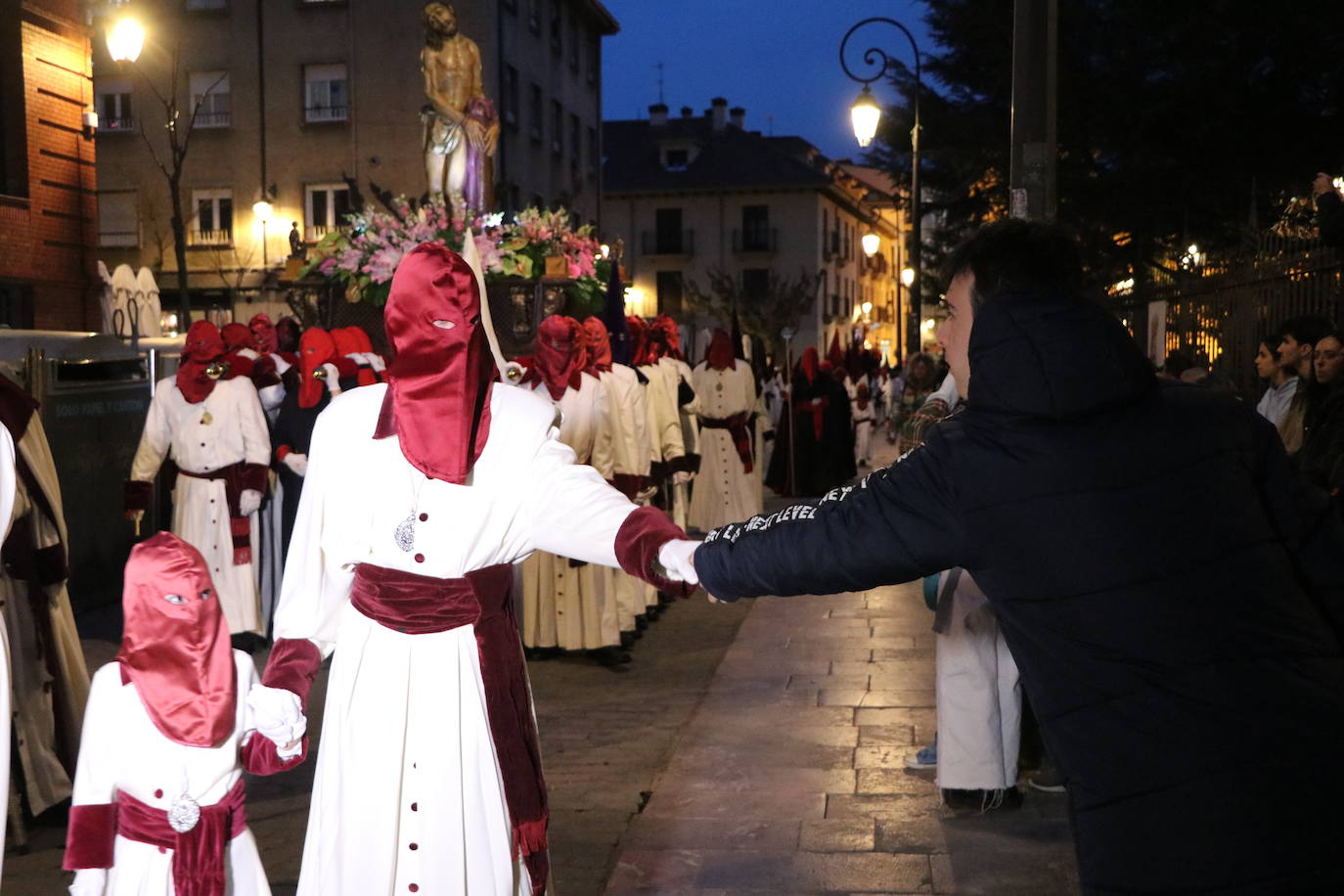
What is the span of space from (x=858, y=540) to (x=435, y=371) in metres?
1.46

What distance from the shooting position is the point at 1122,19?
63.9ft

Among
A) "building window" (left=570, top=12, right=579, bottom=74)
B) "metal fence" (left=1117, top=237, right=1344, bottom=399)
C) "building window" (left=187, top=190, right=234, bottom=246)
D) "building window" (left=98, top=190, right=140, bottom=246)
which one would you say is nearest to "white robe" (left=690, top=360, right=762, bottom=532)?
"metal fence" (left=1117, top=237, right=1344, bottom=399)

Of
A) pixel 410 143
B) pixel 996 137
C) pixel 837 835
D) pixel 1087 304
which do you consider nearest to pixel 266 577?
pixel 837 835

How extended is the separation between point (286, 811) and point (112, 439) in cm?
704

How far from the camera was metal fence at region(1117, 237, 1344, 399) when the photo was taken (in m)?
9.34

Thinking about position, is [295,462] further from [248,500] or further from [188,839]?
[188,839]

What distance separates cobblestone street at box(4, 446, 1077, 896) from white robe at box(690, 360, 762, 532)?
19.6ft

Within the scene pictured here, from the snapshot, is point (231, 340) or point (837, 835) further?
point (231, 340)

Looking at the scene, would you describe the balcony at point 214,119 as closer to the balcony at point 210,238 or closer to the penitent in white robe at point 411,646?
the balcony at point 210,238

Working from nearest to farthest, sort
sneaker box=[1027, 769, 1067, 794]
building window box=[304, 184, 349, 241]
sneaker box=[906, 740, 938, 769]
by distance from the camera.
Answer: sneaker box=[1027, 769, 1067, 794]
sneaker box=[906, 740, 938, 769]
building window box=[304, 184, 349, 241]

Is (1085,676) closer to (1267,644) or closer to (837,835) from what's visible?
(1267,644)

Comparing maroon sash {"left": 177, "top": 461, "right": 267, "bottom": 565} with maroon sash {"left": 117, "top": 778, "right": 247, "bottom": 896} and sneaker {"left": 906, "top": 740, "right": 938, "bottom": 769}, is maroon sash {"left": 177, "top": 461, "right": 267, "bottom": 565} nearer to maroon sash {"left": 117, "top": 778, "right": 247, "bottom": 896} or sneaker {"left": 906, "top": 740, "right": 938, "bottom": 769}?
sneaker {"left": 906, "top": 740, "right": 938, "bottom": 769}

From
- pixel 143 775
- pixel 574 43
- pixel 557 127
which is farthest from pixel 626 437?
pixel 574 43

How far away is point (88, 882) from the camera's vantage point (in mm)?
4031
